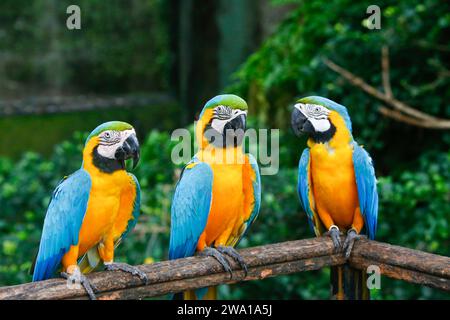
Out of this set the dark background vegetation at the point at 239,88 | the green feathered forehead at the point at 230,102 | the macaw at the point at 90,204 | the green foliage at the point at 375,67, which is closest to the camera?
the macaw at the point at 90,204

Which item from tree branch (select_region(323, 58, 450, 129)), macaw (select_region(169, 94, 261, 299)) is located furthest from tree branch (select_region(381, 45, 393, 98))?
macaw (select_region(169, 94, 261, 299))

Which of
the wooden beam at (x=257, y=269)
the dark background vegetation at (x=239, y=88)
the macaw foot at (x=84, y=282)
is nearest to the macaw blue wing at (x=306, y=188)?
the wooden beam at (x=257, y=269)

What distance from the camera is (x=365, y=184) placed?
2443mm

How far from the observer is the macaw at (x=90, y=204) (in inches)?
82.7

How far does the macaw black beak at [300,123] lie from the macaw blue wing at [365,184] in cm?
20

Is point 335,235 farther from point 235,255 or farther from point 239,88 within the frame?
point 239,88

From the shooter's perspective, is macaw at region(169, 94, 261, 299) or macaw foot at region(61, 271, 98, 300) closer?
macaw foot at region(61, 271, 98, 300)

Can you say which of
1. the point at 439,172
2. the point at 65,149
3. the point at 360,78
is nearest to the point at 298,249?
the point at 439,172

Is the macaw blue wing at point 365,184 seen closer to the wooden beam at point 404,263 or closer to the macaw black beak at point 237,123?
the wooden beam at point 404,263

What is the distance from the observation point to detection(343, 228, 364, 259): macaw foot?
248cm

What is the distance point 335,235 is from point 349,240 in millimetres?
53

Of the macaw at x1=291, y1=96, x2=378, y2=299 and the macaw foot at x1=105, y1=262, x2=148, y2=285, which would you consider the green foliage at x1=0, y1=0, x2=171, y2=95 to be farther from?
the macaw foot at x1=105, y1=262, x2=148, y2=285

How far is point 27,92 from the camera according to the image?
5.50 m

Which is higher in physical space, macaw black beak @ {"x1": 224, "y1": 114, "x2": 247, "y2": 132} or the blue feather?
macaw black beak @ {"x1": 224, "y1": 114, "x2": 247, "y2": 132}
